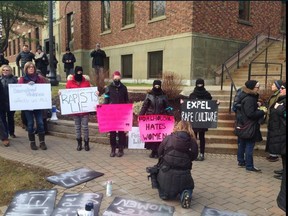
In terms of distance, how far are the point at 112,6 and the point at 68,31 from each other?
6.07m

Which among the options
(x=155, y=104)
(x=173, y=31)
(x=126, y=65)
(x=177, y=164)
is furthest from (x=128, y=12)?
(x=177, y=164)

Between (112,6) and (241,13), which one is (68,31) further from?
(241,13)

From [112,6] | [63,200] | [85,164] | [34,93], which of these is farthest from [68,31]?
[63,200]

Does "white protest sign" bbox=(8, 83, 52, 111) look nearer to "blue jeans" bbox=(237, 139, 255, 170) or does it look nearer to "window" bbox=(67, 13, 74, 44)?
"blue jeans" bbox=(237, 139, 255, 170)

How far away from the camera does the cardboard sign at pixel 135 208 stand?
4012 millimetres

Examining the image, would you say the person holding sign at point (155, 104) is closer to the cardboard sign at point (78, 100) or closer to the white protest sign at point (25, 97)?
the cardboard sign at point (78, 100)

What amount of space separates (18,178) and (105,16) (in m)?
16.2

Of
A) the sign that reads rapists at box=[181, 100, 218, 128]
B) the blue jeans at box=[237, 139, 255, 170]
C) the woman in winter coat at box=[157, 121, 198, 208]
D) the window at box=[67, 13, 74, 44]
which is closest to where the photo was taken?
the woman in winter coat at box=[157, 121, 198, 208]

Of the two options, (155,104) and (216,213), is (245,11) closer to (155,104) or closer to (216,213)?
(155,104)

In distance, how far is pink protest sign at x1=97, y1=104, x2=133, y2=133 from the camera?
21.3 feet

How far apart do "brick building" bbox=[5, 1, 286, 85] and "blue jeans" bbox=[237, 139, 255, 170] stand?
772cm

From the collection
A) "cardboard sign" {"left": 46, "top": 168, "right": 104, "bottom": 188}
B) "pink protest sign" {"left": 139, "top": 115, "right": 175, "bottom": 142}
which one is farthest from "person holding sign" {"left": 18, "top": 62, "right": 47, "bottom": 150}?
"pink protest sign" {"left": 139, "top": 115, "right": 175, "bottom": 142}

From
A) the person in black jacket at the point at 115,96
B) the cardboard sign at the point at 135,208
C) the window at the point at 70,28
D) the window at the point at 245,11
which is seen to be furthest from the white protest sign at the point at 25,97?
the window at the point at 70,28

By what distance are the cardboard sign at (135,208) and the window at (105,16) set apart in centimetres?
1641
